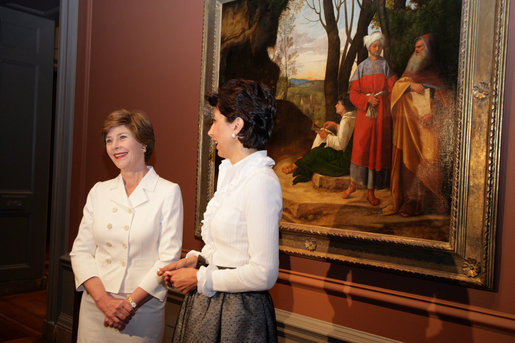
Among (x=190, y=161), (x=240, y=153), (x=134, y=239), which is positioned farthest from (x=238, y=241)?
(x=190, y=161)

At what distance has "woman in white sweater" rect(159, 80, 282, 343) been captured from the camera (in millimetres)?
1400

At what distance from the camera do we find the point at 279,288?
2.49 meters

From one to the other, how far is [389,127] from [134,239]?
4.31 feet

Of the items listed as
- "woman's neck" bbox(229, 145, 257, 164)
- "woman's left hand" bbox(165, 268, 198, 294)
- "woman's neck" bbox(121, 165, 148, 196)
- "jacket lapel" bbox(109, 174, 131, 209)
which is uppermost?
"woman's neck" bbox(229, 145, 257, 164)

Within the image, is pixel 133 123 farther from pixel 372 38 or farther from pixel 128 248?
pixel 372 38

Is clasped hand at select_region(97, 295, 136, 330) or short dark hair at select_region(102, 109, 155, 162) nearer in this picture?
clasped hand at select_region(97, 295, 136, 330)

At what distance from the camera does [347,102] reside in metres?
2.19

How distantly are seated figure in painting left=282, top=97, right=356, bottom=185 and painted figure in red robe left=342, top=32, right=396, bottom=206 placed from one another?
39mm

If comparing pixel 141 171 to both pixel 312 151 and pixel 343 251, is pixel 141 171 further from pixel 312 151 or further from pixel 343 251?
pixel 343 251

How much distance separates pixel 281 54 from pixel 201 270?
4.68ft

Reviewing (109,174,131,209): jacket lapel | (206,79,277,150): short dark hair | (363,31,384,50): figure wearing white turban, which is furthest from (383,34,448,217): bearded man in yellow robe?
(109,174,131,209): jacket lapel

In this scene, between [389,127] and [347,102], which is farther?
[347,102]

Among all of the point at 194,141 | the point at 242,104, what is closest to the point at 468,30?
the point at 242,104

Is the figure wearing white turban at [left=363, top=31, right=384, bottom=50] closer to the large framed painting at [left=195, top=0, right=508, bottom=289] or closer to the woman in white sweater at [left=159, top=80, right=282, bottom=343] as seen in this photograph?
the large framed painting at [left=195, top=0, right=508, bottom=289]
